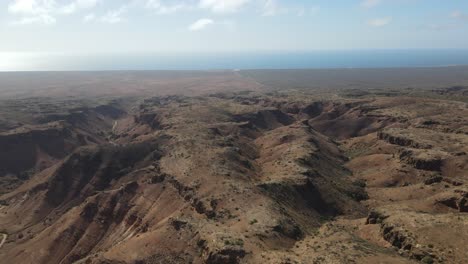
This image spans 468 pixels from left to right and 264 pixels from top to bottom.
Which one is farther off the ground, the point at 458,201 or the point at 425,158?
the point at 425,158

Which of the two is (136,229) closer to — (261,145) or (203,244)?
(203,244)

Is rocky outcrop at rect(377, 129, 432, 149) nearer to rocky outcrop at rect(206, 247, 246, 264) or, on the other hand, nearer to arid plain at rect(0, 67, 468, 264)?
arid plain at rect(0, 67, 468, 264)

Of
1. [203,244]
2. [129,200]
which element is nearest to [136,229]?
[129,200]


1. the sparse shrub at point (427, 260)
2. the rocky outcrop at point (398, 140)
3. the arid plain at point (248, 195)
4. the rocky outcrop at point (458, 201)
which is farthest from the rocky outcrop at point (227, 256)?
the rocky outcrop at point (398, 140)

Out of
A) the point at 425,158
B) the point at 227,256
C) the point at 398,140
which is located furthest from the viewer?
the point at 398,140

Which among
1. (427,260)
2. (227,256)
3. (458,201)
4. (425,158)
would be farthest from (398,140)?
(227,256)

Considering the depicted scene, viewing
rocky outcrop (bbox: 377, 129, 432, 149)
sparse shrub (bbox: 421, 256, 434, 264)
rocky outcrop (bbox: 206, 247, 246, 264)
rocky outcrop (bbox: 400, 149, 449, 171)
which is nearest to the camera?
sparse shrub (bbox: 421, 256, 434, 264)

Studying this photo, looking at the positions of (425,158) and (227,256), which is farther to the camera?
(425,158)

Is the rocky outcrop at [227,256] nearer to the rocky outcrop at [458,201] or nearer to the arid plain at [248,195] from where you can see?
the arid plain at [248,195]

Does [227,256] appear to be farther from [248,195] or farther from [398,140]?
[398,140]

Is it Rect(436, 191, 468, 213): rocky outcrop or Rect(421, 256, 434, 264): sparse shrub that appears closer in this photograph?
Rect(421, 256, 434, 264): sparse shrub

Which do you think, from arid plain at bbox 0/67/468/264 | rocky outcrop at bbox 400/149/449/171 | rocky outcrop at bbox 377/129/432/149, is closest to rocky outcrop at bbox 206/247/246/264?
arid plain at bbox 0/67/468/264
